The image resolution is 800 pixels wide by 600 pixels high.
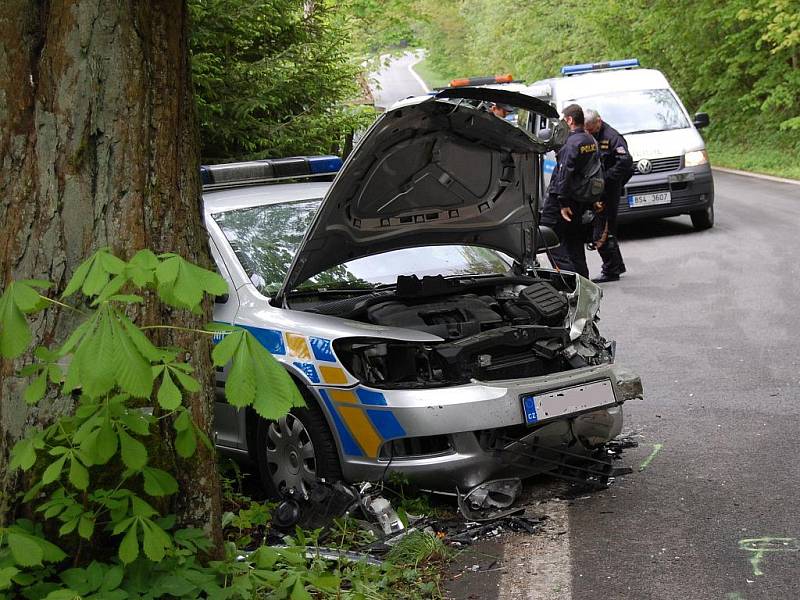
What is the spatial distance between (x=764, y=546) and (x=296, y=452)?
227 centimetres

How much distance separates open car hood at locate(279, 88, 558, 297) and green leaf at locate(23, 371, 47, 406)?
8.09 ft

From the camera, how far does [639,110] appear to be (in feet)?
53.1

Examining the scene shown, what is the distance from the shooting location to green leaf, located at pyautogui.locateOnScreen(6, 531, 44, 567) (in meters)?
3.39

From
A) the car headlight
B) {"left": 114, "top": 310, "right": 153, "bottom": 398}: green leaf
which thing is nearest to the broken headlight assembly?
{"left": 114, "top": 310, "right": 153, "bottom": 398}: green leaf

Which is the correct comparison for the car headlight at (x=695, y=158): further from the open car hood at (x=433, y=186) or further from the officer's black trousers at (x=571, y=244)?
the open car hood at (x=433, y=186)

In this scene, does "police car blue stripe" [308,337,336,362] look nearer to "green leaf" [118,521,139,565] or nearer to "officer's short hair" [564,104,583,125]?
"green leaf" [118,521,139,565]

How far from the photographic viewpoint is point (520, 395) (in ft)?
17.6

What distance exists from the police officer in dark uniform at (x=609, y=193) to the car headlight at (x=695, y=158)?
9.98 ft

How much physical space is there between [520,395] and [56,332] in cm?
234

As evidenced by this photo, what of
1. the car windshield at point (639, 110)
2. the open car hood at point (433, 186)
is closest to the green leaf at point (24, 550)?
the open car hood at point (433, 186)

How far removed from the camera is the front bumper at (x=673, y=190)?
15.1 metres

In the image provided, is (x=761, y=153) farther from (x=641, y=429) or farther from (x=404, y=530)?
(x=404, y=530)

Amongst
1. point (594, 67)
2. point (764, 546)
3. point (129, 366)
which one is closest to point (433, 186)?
point (764, 546)

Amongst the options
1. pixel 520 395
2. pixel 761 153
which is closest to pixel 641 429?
pixel 520 395
